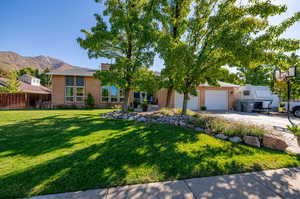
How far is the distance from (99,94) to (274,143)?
51.2 ft

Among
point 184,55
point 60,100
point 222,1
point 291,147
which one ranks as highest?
point 222,1

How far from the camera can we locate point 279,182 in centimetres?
236

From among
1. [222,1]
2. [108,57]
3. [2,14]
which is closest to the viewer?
[222,1]

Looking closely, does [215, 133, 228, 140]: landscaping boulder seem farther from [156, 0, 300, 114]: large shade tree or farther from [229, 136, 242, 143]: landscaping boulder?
[156, 0, 300, 114]: large shade tree

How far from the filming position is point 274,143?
3975mm

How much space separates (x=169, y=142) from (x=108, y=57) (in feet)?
21.8

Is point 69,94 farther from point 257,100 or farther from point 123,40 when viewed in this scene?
point 257,100

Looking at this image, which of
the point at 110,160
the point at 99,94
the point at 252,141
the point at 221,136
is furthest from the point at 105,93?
the point at 252,141

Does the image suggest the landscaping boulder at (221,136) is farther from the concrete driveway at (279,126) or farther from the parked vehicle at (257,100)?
the parked vehicle at (257,100)

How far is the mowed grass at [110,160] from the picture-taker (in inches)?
87.9

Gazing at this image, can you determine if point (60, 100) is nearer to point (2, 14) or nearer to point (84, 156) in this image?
point (2, 14)

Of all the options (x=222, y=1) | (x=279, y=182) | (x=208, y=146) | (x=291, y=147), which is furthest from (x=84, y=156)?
(x=222, y=1)

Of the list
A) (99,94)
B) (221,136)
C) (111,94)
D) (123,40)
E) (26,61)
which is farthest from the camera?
(26,61)

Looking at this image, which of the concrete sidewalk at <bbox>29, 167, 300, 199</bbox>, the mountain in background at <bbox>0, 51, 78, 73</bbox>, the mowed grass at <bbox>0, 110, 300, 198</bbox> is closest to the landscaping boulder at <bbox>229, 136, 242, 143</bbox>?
the mowed grass at <bbox>0, 110, 300, 198</bbox>
